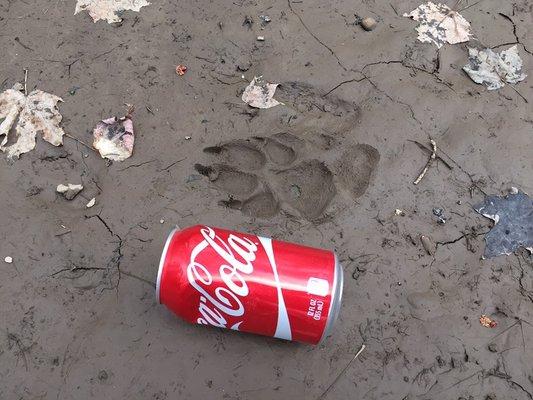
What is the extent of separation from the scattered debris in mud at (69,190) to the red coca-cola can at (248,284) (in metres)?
0.58

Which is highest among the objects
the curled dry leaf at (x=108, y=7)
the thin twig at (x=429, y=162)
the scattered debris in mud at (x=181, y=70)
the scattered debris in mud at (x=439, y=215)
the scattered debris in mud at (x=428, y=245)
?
the curled dry leaf at (x=108, y=7)

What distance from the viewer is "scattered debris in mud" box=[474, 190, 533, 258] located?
2.16 meters

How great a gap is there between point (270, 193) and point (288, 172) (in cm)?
12

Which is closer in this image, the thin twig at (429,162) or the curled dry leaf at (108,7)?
the thin twig at (429,162)

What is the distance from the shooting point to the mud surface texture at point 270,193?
1956mm

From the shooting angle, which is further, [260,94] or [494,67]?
[494,67]

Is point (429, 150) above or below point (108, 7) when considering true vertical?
below

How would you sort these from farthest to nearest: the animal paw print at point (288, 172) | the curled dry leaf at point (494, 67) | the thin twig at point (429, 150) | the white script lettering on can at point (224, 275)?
the curled dry leaf at point (494, 67), the thin twig at point (429, 150), the animal paw print at point (288, 172), the white script lettering on can at point (224, 275)

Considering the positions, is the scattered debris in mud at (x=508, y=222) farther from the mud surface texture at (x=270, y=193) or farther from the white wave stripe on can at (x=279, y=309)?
the white wave stripe on can at (x=279, y=309)

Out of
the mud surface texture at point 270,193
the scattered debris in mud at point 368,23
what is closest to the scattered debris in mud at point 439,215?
the mud surface texture at point 270,193

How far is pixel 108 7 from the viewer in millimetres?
2459

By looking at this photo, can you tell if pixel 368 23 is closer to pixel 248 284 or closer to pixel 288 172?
pixel 288 172

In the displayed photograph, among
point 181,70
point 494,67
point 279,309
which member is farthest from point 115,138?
point 494,67

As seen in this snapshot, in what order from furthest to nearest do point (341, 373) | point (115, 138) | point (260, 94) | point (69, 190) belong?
point (260, 94) < point (115, 138) < point (69, 190) < point (341, 373)
